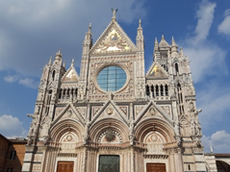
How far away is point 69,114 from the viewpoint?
21156mm

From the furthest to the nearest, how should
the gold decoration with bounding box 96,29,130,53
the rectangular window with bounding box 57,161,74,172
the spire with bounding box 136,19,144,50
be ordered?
1. the gold decoration with bounding box 96,29,130,53
2. the spire with bounding box 136,19,144,50
3. the rectangular window with bounding box 57,161,74,172

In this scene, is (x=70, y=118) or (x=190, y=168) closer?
(x=190, y=168)

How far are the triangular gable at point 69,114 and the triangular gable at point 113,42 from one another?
28.0ft

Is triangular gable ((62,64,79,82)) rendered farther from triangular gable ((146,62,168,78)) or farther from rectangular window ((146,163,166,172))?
rectangular window ((146,163,166,172))

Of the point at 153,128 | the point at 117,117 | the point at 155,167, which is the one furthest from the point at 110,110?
the point at 155,167

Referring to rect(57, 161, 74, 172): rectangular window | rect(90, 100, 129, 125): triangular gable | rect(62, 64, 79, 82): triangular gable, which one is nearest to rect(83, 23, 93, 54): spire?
rect(62, 64, 79, 82): triangular gable

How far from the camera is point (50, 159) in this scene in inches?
762

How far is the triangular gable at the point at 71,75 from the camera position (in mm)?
24242

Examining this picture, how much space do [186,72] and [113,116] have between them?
10039mm

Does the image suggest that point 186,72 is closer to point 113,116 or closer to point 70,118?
point 113,116

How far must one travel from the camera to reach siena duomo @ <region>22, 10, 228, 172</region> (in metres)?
18.5

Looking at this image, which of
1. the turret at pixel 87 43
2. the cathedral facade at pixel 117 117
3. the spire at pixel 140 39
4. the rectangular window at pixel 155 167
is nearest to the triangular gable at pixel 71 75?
the cathedral facade at pixel 117 117

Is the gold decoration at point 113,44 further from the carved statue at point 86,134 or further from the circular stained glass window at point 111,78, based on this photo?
the carved statue at point 86,134

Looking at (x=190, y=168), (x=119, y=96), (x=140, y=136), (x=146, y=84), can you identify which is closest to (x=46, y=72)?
(x=119, y=96)
